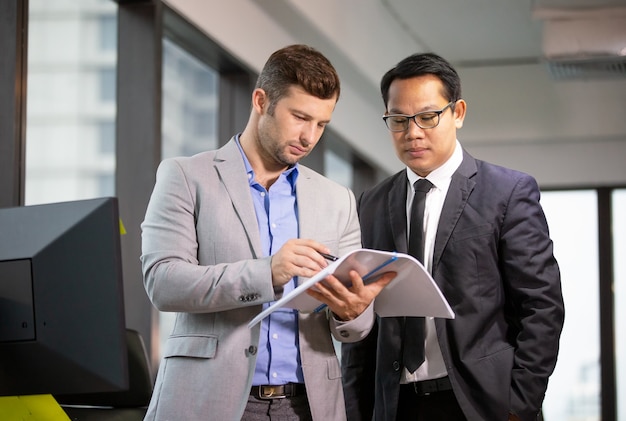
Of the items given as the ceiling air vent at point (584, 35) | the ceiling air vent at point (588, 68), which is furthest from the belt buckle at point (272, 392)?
the ceiling air vent at point (588, 68)

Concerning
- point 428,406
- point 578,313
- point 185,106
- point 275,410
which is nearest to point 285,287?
point 275,410

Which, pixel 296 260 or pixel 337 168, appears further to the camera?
pixel 337 168

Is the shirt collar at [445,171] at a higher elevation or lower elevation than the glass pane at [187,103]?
lower

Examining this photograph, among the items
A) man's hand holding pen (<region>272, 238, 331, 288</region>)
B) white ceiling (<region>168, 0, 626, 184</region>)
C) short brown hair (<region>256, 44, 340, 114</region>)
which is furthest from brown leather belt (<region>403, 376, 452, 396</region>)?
white ceiling (<region>168, 0, 626, 184</region>)

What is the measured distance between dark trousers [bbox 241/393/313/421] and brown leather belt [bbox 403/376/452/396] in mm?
469

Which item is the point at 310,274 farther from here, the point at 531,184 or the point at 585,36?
the point at 585,36

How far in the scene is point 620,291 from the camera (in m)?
8.45

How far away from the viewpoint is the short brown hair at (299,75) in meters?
2.07

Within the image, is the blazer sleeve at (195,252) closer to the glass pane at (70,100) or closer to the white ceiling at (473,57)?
the glass pane at (70,100)

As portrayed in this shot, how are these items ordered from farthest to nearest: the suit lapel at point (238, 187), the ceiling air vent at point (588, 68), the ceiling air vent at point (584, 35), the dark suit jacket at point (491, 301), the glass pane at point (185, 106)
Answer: the ceiling air vent at point (588, 68) < the ceiling air vent at point (584, 35) < the glass pane at point (185, 106) < the dark suit jacket at point (491, 301) < the suit lapel at point (238, 187)

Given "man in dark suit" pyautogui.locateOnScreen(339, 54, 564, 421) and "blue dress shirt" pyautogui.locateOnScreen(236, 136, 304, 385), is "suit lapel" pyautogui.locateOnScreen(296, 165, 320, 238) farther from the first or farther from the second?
"man in dark suit" pyautogui.locateOnScreen(339, 54, 564, 421)

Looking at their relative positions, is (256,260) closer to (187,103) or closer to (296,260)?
(296,260)

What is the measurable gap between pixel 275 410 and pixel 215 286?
31 centimetres

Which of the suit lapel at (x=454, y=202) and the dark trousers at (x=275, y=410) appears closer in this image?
the dark trousers at (x=275, y=410)
